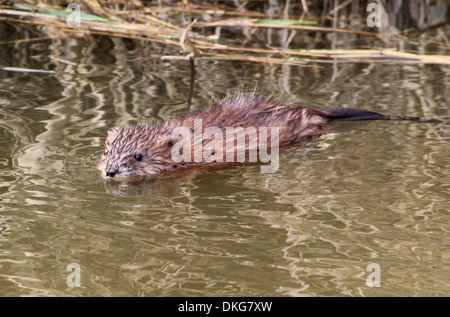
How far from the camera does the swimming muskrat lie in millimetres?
4707

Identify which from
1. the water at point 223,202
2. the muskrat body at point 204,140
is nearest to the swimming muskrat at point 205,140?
the muskrat body at point 204,140

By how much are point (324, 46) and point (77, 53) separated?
2499mm

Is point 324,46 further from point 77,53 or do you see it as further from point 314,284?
point 314,284

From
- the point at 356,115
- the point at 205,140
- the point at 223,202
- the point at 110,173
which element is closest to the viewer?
the point at 223,202

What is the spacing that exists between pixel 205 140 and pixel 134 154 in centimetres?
49

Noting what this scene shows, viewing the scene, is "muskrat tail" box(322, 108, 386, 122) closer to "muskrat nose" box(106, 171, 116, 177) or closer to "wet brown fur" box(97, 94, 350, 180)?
"wet brown fur" box(97, 94, 350, 180)

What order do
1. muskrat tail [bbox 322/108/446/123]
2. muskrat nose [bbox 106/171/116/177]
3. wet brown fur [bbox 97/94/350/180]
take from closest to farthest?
muskrat nose [bbox 106/171/116/177] < wet brown fur [bbox 97/94/350/180] < muskrat tail [bbox 322/108/446/123]

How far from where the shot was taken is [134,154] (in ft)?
15.6

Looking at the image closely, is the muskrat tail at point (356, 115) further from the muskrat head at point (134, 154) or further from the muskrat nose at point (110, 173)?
the muskrat nose at point (110, 173)

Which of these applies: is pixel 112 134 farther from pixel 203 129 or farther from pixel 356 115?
pixel 356 115

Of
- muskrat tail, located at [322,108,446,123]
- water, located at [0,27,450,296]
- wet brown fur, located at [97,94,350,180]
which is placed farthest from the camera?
muskrat tail, located at [322,108,446,123]

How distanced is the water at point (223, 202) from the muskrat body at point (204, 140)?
0.18m

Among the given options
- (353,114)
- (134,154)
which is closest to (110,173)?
(134,154)

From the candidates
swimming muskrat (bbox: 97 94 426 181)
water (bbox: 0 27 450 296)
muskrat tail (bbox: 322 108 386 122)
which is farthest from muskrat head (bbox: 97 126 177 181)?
muskrat tail (bbox: 322 108 386 122)
